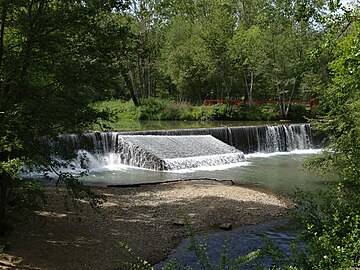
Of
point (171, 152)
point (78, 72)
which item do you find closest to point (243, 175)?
point (171, 152)

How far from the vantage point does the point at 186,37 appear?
35.2 m

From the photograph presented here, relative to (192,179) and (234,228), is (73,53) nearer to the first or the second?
(234,228)

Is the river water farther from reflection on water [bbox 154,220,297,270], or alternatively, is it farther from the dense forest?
the dense forest

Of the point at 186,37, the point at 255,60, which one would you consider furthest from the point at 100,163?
the point at 186,37

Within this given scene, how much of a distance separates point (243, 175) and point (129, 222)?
6.68 m

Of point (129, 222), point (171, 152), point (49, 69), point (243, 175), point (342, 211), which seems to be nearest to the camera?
point (342, 211)

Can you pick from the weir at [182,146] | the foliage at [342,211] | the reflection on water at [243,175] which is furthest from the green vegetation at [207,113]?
the foliage at [342,211]

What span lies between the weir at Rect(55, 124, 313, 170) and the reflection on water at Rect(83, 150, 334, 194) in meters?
0.47

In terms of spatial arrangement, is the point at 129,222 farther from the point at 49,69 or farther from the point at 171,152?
the point at 171,152

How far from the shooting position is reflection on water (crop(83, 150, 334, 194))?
12498 millimetres

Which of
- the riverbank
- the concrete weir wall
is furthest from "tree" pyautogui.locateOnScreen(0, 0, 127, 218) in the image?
the concrete weir wall

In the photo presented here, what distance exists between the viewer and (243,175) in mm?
13969

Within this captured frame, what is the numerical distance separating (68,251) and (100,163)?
955 cm

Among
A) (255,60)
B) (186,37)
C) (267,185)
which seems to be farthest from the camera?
(186,37)
